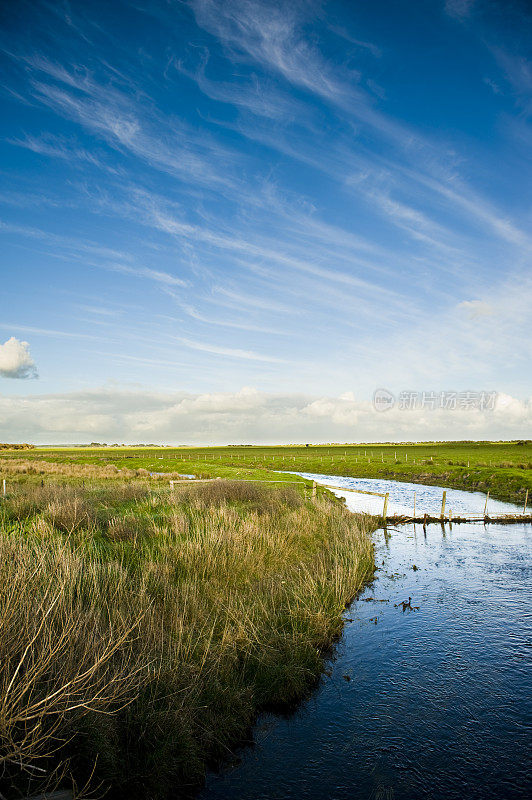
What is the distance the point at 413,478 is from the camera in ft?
206

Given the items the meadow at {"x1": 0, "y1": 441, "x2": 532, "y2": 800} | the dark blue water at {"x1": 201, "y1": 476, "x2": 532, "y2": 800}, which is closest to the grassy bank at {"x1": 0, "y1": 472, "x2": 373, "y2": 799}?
the meadow at {"x1": 0, "y1": 441, "x2": 532, "y2": 800}

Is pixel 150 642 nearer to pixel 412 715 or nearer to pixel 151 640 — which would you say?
pixel 151 640

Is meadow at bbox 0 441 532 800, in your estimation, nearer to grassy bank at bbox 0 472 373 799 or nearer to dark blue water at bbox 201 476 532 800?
grassy bank at bbox 0 472 373 799

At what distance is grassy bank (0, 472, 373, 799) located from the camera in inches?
219

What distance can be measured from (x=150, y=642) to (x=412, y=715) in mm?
4997

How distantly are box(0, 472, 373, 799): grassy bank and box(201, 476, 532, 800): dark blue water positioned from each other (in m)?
0.64

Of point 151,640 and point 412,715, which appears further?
point 412,715

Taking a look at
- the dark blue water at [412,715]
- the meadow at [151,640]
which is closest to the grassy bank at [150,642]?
the meadow at [151,640]

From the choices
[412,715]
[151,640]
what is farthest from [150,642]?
[412,715]

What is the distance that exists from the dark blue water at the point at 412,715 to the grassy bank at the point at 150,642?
64 cm

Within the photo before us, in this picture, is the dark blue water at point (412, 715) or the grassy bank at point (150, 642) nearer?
the grassy bank at point (150, 642)

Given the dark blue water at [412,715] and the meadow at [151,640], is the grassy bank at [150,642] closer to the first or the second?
the meadow at [151,640]

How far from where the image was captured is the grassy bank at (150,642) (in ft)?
18.2

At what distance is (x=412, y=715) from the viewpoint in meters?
8.66
